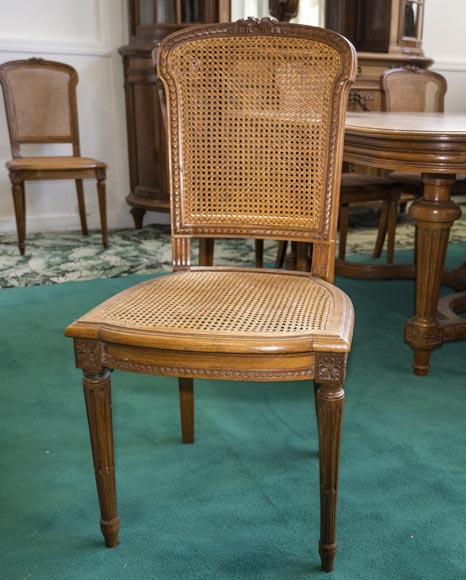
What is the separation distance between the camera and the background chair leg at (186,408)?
1574 millimetres

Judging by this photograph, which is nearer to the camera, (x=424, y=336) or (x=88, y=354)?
(x=88, y=354)

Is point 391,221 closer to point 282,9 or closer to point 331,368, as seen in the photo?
point 282,9

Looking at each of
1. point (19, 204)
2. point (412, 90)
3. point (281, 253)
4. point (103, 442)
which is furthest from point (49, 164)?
point (103, 442)

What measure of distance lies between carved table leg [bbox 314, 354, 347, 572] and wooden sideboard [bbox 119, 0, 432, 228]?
289cm

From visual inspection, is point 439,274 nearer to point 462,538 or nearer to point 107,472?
point 462,538

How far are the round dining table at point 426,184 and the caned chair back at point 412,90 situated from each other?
1.34 m

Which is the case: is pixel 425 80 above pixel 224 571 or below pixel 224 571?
above

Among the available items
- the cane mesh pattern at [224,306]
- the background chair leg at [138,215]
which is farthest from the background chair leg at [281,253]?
A: the cane mesh pattern at [224,306]

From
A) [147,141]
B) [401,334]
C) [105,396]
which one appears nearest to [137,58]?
[147,141]

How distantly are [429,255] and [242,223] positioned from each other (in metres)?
0.76

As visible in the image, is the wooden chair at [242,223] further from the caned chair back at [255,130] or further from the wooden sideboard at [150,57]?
the wooden sideboard at [150,57]

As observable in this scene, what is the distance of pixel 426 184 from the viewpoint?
1934 mm

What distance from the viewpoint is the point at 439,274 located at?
2.02 m

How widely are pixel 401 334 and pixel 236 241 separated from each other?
1743mm
